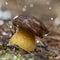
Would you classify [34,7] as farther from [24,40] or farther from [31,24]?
[31,24]

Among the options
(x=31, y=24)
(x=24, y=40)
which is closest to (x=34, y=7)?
(x=24, y=40)

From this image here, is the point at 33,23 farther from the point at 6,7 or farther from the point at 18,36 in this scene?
the point at 6,7

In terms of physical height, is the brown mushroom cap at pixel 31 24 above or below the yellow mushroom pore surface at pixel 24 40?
above

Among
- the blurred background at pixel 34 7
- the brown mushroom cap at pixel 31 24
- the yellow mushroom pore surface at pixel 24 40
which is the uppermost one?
the blurred background at pixel 34 7

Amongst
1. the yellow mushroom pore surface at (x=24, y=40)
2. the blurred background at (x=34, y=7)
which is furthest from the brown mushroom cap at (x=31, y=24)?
the blurred background at (x=34, y=7)

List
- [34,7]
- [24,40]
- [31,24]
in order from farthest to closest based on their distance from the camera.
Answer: [34,7] → [24,40] → [31,24]

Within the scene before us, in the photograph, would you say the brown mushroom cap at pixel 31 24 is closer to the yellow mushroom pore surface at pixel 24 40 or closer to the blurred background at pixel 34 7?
the yellow mushroom pore surface at pixel 24 40

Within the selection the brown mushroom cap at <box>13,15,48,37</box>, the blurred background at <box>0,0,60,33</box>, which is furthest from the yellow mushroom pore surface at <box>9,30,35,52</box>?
the blurred background at <box>0,0,60,33</box>

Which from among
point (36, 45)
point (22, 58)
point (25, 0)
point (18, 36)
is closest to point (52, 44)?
point (36, 45)
